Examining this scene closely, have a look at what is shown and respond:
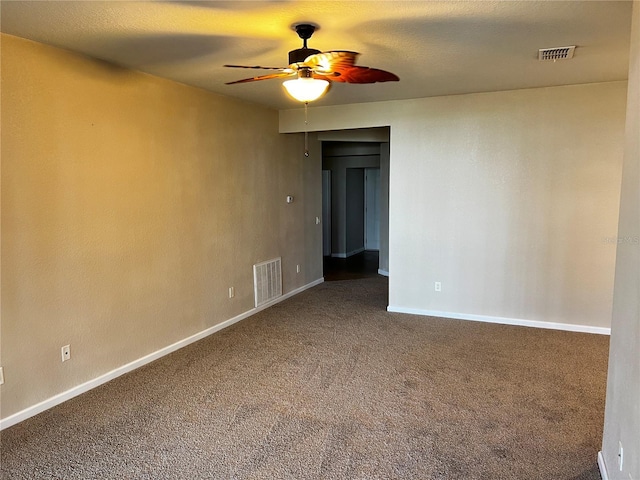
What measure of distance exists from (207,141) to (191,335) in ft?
6.40

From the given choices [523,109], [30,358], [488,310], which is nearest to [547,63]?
[523,109]

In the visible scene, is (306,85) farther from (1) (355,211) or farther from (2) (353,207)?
(1) (355,211)

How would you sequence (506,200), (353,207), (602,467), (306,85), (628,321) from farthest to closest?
(353,207) → (506,200) → (306,85) → (602,467) → (628,321)

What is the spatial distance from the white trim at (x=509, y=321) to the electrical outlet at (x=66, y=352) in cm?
343

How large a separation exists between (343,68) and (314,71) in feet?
0.61

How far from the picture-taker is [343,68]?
2.44 meters

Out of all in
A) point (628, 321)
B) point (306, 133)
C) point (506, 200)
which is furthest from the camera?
point (306, 133)

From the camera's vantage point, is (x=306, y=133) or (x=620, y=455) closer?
(x=620, y=455)

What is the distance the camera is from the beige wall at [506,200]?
4402mm

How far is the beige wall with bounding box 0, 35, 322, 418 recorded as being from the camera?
2.85m

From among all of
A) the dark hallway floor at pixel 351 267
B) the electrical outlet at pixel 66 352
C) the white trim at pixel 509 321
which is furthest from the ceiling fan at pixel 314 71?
the dark hallway floor at pixel 351 267

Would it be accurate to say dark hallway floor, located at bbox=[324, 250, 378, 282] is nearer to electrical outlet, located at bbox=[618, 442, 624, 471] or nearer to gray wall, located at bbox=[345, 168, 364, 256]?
gray wall, located at bbox=[345, 168, 364, 256]

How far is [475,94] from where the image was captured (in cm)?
475

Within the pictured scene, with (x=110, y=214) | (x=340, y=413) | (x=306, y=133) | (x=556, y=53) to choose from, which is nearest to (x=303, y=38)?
(x=556, y=53)
